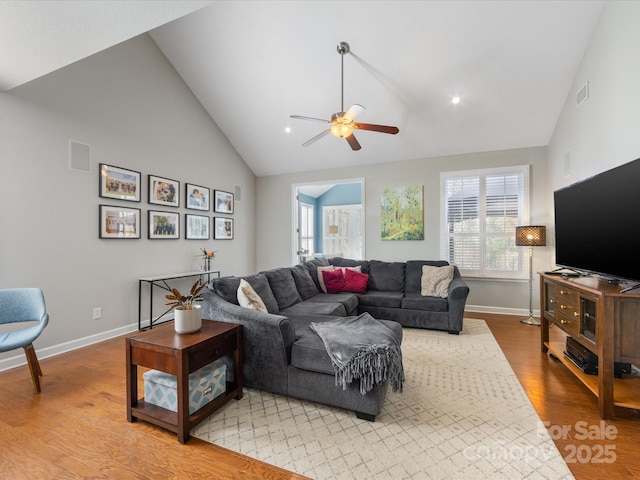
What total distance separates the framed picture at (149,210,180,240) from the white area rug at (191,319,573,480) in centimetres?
298

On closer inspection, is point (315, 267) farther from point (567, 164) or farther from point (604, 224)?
point (567, 164)

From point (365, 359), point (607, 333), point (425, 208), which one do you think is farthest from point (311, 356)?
point (425, 208)

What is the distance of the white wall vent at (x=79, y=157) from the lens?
338cm

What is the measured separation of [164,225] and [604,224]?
511 cm

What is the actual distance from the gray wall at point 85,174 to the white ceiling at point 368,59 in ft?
1.56

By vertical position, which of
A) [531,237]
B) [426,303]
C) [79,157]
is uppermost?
[79,157]

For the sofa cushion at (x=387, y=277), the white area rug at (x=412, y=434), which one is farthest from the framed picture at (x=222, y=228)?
the white area rug at (x=412, y=434)

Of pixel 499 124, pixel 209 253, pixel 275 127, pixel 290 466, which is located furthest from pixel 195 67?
pixel 290 466

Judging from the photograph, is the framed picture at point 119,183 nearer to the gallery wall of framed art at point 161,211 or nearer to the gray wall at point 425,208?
the gallery wall of framed art at point 161,211

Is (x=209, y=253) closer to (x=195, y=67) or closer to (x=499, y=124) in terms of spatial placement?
(x=195, y=67)

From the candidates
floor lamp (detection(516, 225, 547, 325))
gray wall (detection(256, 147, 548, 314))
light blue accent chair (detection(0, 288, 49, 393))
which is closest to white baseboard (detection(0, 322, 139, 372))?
light blue accent chair (detection(0, 288, 49, 393))

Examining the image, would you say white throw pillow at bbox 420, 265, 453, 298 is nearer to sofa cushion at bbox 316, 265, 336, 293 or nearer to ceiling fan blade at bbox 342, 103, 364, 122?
sofa cushion at bbox 316, 265, 336, 293

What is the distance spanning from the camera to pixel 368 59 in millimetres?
3902

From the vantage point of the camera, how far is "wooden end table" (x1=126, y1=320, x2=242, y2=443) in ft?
5.89
